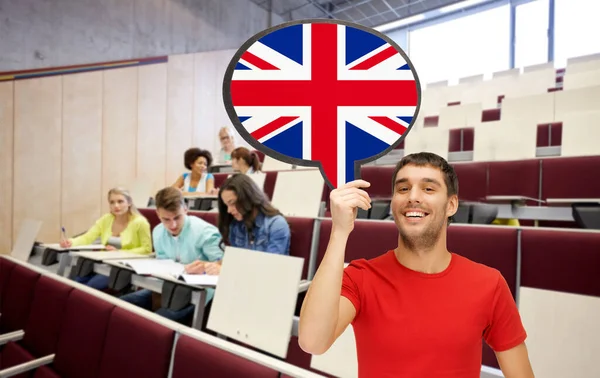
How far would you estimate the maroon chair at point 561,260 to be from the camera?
0.54 meters

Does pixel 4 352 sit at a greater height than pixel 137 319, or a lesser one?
lesser

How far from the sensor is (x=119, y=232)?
4.00 feet

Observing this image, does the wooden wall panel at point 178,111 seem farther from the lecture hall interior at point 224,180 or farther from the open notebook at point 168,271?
the open notebook at point 168,271

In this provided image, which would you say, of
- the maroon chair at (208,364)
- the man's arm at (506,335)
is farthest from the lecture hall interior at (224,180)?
the man's arm at (506,335)

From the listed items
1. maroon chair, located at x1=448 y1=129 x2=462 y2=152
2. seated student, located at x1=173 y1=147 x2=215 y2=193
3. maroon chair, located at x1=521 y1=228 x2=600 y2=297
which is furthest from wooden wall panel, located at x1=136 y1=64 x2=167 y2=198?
maroon chair, located at x1=521 y1=228 x2=600 y2=297

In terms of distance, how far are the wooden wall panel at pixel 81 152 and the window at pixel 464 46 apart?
199 centimetres

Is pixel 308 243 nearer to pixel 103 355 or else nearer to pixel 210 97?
pixel 103 355

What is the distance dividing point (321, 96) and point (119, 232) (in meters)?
1.16

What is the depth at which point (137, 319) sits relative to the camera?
1.71 ft

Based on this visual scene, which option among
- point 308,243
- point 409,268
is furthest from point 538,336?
point 308,243

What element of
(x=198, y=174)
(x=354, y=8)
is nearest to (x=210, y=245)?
(x=198, y=174)

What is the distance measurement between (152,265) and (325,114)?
704 mm

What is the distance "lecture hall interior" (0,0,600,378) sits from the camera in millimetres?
476

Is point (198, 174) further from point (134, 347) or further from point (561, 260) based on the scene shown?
point (561, 260)
